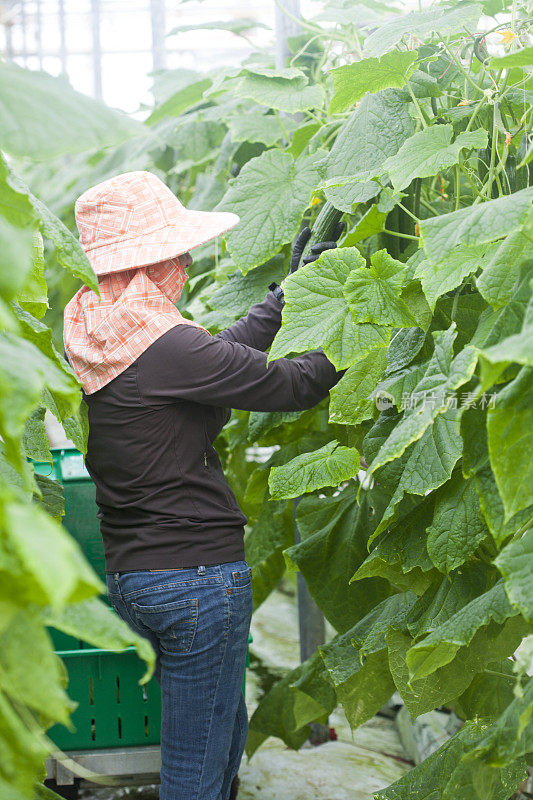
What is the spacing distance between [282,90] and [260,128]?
0.24 m

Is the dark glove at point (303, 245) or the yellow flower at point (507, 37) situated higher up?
the yellow flower at point (507, 37)

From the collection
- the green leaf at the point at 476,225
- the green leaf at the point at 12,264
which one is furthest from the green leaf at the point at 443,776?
the green leaf at the point at 12,264

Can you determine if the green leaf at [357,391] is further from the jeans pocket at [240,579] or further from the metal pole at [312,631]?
the metal pole at [312,631]

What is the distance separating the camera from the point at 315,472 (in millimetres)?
1103

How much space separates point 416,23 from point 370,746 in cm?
148

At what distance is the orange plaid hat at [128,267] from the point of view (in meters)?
1.13

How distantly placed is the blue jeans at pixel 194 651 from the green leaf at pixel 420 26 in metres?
0.69

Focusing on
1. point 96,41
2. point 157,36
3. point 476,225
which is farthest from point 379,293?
point 96,41

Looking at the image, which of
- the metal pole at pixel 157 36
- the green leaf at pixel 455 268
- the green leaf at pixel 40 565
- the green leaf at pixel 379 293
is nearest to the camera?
the green leaf at pixel 40 565

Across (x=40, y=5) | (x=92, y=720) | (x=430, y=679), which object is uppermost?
(x=40, y=5)

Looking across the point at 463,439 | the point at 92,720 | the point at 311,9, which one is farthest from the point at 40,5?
the point at 463,439

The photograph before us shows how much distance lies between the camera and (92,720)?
1525 mm

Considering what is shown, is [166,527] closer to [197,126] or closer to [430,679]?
[430,679]

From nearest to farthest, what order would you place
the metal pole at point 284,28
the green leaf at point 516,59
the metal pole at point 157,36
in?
1. the green leaf at point 516,59
2. the metal pole at point 284,28
3. the metal pole at point 157,36
